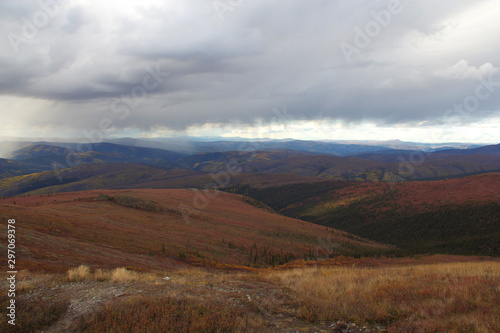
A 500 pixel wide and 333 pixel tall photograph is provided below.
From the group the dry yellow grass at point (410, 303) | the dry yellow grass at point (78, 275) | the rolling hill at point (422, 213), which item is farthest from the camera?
the rolling hill at point (422, 213)

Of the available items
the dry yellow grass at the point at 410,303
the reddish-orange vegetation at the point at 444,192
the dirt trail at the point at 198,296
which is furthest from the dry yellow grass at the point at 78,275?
the reddish-orange vegetation at the point at 444,192

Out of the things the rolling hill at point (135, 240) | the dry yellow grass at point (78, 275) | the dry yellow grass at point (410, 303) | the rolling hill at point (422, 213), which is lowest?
the rolling hill at point (422, 213)

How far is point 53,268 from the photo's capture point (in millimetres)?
12016

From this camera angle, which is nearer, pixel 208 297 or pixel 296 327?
pixel 296 327

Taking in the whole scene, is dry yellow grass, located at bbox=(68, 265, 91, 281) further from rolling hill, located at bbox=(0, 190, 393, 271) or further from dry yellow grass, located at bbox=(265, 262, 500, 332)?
dry yellow grass, located at bbox=(265, 262, 500, 332)

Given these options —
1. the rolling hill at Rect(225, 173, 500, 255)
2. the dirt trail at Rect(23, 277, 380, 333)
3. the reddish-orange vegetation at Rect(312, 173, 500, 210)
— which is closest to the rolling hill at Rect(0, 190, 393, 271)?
the dirt trail at Rect(23, 277, 380, 333)

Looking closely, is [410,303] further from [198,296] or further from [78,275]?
[78,275]

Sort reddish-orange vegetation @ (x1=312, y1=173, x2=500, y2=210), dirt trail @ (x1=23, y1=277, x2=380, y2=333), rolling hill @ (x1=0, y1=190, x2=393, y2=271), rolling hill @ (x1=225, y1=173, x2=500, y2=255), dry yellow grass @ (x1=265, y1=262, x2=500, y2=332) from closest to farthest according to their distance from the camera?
dry yellow grass @ (x1=265, y1=262, x2=500, y2=332) → dirt trail @ (x1=23, y1=277, x2=380, y2=333) → rolling hill @ (x1=0, y1=190, x2=393, y2=271) → rolling hill @ (x1=225, y1=173, x2=500, y2=255) → reddish-orange vegetation @ (x1=312, y1=173, x2=500, y2=210)

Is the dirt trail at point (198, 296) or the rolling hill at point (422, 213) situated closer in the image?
the dirt trail at point (198, 296)

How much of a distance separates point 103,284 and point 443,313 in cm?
1209

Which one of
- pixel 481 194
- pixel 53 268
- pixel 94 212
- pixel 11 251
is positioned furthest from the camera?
pixel 481 194

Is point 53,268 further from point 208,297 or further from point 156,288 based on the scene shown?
point 208,297

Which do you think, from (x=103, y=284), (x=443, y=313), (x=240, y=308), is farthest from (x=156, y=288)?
(x=443, y=313)

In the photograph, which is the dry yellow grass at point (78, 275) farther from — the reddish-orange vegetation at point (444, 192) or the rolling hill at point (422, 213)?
the reddish-orange vegetation at point (444, 192)
